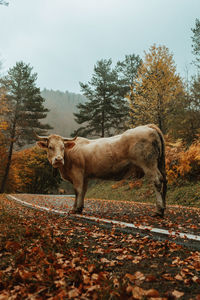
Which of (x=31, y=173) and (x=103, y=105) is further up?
(x=103, y=105)

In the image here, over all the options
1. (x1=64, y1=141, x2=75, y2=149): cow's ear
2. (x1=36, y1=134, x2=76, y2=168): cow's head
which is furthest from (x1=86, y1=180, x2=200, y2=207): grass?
(x1=36, y1=134, x2=76, y2=168): cow's head

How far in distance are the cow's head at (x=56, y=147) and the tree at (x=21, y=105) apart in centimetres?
2056

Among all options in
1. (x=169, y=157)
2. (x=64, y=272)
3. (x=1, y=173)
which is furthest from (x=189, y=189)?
(x=1, y=173)

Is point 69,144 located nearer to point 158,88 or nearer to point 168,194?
point 168,194

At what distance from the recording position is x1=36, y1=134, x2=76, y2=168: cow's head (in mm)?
6043

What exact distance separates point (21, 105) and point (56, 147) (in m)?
23.4

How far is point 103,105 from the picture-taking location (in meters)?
29.5

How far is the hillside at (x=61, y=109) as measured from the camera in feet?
316

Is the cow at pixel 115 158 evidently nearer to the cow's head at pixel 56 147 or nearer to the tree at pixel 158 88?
the cow's head at pixel 56 147

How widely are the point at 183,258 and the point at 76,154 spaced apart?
A: 4423 mm

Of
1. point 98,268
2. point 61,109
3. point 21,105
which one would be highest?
point 61,109

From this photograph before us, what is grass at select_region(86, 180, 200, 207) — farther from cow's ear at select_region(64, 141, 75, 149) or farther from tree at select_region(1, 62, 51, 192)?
tree at select_region(1, 62, 51, 192)

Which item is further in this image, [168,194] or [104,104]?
[104,104]

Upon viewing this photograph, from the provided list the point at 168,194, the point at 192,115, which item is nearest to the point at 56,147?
the point at 168,194
